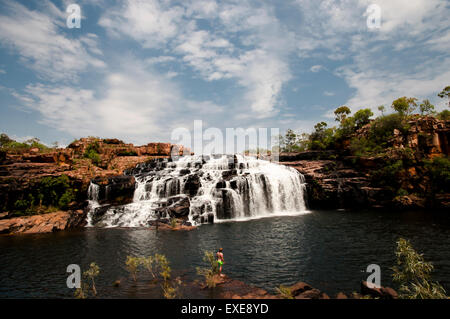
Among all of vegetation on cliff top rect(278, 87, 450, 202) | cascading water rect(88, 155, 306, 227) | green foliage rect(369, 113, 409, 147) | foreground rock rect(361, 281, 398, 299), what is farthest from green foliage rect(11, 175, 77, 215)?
green foliage rect(369, 113, 409, 147)

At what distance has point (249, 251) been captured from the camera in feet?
48.1

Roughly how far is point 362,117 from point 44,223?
2373 inches

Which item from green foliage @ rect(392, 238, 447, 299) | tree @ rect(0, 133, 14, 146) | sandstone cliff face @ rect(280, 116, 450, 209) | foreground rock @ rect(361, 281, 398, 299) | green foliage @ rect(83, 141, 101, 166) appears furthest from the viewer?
tree @ rect(0, 133, 14, 146)

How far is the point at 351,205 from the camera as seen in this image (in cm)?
3139

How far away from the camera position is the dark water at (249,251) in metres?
10.5

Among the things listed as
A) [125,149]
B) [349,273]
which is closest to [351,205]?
[349,273]

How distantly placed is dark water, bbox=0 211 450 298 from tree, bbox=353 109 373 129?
30838 mm

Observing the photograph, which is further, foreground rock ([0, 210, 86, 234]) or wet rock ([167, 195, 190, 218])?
wet rock ([167, 195, 190, 218])

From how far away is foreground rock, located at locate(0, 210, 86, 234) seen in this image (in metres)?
22.8

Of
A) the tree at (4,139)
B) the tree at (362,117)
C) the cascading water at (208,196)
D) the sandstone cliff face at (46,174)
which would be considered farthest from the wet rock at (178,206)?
the tree at (4,139)

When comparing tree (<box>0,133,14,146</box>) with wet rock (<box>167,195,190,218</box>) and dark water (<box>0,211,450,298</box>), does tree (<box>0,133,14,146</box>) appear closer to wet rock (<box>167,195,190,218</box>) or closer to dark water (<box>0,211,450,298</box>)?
dark water (<box>0,211,450,298</box>)

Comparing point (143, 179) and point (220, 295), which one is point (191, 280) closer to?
point (220, 295)
